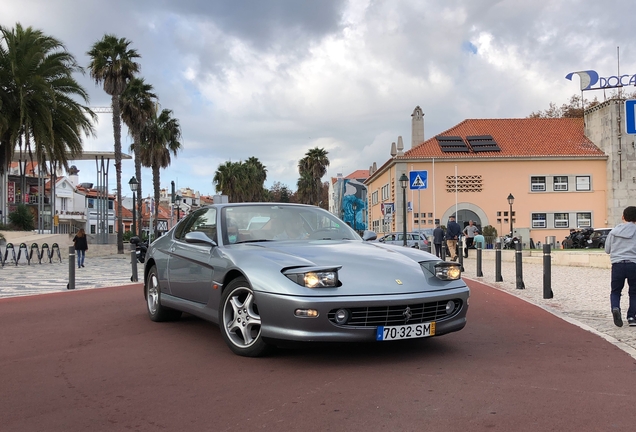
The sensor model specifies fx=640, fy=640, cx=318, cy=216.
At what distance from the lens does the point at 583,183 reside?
52688mm

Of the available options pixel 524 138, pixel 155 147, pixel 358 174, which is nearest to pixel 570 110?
pixel 524 138

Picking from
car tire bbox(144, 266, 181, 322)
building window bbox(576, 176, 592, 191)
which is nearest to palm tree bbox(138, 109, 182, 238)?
building window bbox(576, 176, 592, 191)

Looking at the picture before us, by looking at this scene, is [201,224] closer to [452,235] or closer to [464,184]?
[452,235]

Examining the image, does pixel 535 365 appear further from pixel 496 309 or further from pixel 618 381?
pixel 496 309

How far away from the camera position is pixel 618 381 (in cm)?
477

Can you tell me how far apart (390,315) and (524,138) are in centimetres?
5300

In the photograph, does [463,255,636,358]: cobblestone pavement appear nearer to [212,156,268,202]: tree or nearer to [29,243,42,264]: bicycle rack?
[29,243,42,264]: bicycle rack

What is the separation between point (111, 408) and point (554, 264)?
861 inches

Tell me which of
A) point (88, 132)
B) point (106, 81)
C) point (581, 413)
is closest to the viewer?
point (581, 413)

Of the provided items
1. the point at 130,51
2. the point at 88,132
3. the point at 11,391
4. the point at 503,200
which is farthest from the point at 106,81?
the point at 11,391

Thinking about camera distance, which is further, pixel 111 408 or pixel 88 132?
pixel 88 132

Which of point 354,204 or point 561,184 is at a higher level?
point 354,204

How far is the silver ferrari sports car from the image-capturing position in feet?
16.7

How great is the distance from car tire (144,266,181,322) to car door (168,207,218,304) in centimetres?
52
